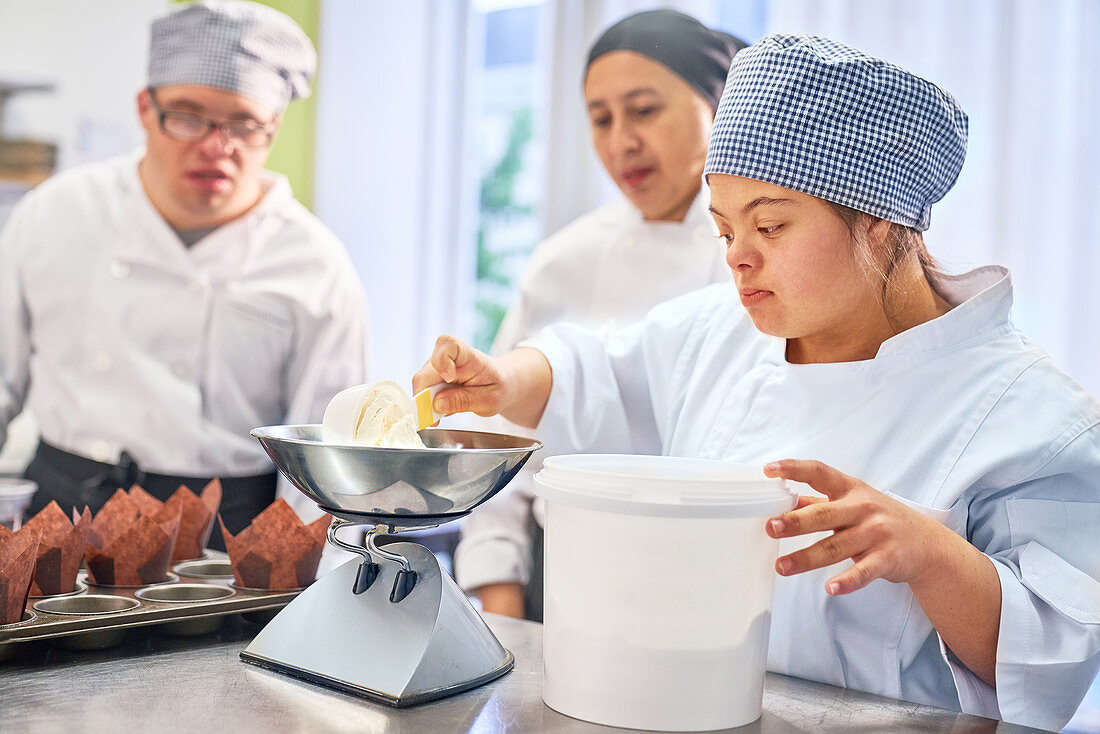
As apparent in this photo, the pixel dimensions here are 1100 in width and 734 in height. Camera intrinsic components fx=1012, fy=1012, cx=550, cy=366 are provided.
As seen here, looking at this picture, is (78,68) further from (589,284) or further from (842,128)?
(842,128)

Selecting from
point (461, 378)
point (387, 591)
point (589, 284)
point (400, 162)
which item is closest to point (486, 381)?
point (461, 378)

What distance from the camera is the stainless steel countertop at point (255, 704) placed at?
2.79 feet

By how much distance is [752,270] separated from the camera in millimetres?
1154

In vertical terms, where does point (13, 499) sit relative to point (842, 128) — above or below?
below

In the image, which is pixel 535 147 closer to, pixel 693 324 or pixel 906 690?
pixel 693 324

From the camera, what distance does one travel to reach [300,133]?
352 centimetres

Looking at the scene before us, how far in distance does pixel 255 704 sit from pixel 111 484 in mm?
1524

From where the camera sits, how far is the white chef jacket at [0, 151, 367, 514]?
7.77ft

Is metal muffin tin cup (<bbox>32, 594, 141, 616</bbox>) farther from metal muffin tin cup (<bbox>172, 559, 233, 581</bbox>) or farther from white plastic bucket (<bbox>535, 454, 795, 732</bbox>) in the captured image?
white plastic bucket (<bbox>535, 454, 795, 732</bbox>)

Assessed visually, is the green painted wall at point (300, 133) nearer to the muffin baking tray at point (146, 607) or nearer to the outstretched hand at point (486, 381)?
the outstretched hand at point (486, 381)

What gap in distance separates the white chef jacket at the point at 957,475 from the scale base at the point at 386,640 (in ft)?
1.15

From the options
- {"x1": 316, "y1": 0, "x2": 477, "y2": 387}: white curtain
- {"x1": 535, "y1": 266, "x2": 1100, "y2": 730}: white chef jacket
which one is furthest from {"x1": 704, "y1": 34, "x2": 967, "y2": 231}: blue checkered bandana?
{"x1": 316, "y1": 0, "x2": 477, "y2": 387}: white curtain

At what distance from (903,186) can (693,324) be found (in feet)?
1.25

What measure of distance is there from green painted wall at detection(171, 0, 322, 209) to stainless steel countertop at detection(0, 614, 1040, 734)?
2617 millimetres
